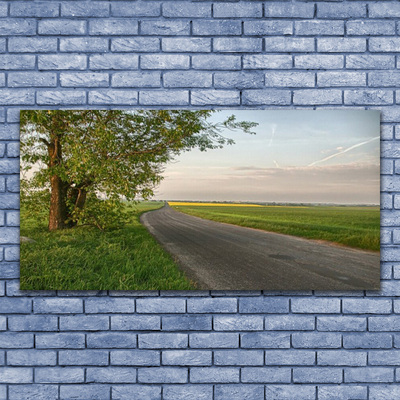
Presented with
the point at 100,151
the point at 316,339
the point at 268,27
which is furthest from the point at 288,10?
the point at 316,339

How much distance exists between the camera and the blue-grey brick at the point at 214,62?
1.94 meters

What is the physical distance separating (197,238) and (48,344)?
107 cm

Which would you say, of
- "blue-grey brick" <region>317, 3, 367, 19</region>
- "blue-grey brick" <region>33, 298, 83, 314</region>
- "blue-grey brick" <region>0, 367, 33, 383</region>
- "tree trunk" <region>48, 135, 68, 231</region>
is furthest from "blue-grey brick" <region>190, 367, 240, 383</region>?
"blue-grey brick" <region>317, 3, 367, 19</region>

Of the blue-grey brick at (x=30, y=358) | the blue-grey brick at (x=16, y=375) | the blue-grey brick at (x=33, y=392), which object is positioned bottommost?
the blue-grey brick at (x=33, y=392)

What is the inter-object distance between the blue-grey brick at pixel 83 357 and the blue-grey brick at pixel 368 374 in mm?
1428

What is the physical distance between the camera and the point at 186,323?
1921 mm

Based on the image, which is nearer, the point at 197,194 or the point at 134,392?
the point at 134,392

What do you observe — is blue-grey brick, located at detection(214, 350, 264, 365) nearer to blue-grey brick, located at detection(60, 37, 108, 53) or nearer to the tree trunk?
the tree trunk

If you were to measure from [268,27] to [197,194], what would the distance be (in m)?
1.08

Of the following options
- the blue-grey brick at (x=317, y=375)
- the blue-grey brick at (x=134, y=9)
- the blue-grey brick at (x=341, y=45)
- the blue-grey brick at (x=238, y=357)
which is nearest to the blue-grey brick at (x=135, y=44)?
the blue-grey brick at (x=134, y=9)

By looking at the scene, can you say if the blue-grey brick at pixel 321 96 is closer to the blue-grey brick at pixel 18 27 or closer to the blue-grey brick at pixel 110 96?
the blue-grey brick at pixel 110 96

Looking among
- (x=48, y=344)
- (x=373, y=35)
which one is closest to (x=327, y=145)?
(x=373, y=35)

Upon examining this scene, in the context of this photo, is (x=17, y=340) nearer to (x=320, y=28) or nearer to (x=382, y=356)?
(x=382, y=356)

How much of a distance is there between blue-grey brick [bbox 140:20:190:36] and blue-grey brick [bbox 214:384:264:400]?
2098 mm
